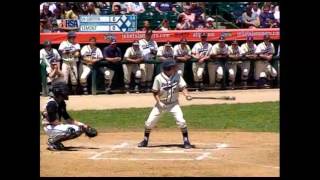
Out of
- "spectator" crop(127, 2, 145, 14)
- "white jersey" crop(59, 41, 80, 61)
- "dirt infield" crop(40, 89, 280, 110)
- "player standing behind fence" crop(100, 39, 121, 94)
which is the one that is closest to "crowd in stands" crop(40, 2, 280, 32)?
"spectator" crop(127, 2, 145, 14)

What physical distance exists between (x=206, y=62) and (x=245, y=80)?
170 centimetres

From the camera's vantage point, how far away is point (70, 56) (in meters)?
21.7

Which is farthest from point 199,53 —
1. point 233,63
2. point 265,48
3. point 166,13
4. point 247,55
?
point 166,13

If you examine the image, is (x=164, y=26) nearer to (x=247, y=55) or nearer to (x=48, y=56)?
(x=247, y=55)

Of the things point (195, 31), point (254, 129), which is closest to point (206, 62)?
point (195, 31)

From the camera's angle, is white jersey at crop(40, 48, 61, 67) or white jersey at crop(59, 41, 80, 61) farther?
white jersey at crop(59, 41, 80, 61)

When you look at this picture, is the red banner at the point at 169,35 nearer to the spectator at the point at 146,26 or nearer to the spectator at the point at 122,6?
the spectator at the point at 146,26

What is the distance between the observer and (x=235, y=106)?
2039 cm

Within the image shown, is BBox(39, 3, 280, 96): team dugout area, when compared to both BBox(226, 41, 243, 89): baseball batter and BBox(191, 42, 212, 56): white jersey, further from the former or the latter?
BBox(191, 42, 212, 56): white jersey

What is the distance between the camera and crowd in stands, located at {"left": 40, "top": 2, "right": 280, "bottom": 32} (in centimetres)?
2283

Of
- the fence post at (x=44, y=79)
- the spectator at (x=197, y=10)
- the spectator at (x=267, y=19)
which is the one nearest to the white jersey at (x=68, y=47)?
the fence post at (x=44, y=79)

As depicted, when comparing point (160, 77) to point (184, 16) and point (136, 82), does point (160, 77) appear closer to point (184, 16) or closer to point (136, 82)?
point (136, 82)

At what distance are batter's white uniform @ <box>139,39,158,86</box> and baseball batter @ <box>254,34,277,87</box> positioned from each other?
371cm

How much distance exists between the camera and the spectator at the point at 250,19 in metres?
25.1
